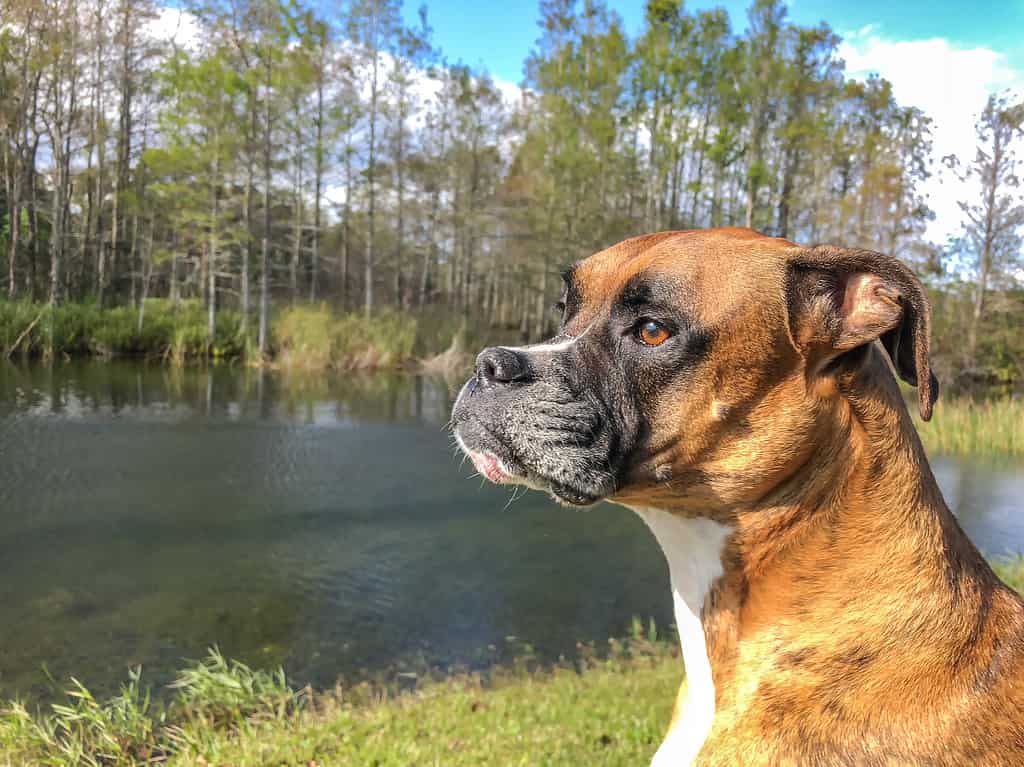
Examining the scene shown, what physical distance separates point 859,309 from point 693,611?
98 cm

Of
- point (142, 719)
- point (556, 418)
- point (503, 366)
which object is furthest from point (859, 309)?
point (142, 719)

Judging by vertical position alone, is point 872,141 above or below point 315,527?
above

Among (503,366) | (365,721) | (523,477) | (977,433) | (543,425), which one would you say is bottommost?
(365,721)

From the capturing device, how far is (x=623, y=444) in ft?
7.25

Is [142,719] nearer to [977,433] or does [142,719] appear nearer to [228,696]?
[228,696]

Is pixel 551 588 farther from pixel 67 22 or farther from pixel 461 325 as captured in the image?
pixel 67 22

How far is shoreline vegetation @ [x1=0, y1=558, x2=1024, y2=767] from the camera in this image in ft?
13.0

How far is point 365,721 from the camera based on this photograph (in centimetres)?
445

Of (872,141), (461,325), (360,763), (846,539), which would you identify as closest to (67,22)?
(461,325)

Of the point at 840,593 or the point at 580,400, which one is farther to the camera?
the point at 580,400

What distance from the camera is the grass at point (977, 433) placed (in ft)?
48.5

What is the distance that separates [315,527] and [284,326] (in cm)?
1697

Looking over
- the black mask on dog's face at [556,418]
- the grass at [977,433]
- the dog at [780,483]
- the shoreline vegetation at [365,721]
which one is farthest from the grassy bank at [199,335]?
the dog at [780,483]

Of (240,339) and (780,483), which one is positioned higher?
(780,483)
